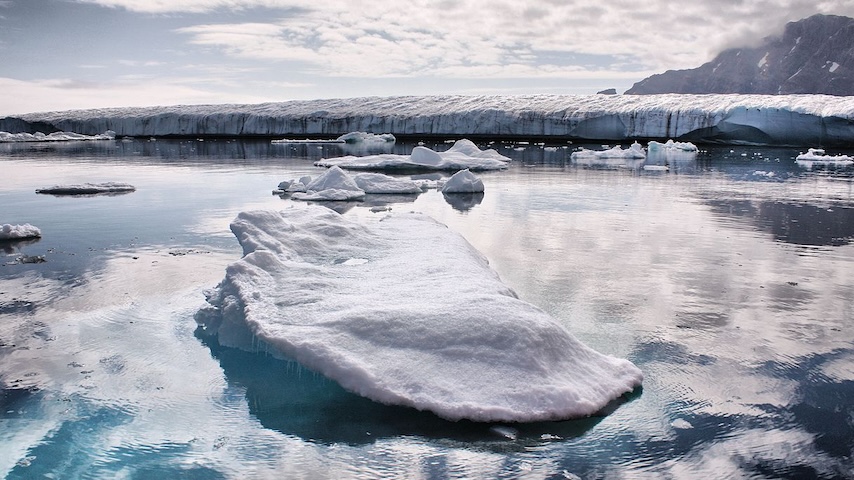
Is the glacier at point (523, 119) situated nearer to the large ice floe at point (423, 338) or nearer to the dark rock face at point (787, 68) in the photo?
the large ice floe at point (423, 338)

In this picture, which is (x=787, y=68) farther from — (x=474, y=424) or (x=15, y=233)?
(x=474, y=424)

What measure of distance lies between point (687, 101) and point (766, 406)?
99.1 feet

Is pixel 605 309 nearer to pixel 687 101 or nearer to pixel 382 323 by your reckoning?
pixel 382 323

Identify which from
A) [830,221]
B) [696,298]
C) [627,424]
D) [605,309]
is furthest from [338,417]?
[830,221]

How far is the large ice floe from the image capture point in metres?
2.56

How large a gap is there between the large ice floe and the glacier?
25408mm

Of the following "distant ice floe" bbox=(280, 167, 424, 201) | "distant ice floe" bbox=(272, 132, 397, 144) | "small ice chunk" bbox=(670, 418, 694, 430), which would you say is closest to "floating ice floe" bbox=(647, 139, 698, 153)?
"distant ice floe" bbox=(272, 132, 397, 144)

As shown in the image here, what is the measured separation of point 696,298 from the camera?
4117mm

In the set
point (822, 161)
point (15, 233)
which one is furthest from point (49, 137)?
point (822, 161)

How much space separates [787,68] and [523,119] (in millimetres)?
112163

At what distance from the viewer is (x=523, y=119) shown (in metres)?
31.4

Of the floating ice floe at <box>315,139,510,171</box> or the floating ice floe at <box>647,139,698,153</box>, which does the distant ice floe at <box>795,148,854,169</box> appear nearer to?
the floating ice floe at <box>647,139,698,153</box>

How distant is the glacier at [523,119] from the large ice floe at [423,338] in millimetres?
25408

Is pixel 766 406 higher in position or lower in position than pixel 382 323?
lower
